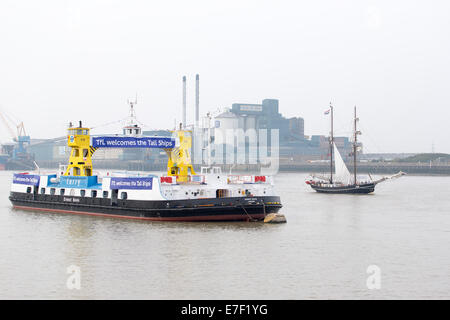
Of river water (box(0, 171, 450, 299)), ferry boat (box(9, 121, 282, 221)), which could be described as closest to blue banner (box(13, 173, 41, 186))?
ferry boat (box(9, 121, 282, 221))

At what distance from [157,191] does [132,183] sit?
2.91 m

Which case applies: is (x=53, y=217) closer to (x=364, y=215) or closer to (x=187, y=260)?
(x=187, y=260)

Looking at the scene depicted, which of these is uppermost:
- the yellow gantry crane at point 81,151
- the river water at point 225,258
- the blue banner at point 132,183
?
the yellow gantry crane at point 81,151

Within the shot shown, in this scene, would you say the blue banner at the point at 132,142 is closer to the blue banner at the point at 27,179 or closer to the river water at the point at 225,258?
the river water at the point at 225,258

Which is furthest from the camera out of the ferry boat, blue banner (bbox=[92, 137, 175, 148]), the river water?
blue banner (bbox=[92, 137, 175, 148])

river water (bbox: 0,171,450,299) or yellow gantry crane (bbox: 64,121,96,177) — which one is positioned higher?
yellow gantry crane (bbox: 64,121,96,177)

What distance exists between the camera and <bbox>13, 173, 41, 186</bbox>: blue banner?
5525 cm

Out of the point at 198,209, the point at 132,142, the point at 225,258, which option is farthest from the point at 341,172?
the point at 225,258

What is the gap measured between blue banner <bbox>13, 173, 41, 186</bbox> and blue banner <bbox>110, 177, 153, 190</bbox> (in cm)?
1249

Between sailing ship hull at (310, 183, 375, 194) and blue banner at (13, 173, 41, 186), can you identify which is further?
sailing ship hull at (310, 183, 375, 194)

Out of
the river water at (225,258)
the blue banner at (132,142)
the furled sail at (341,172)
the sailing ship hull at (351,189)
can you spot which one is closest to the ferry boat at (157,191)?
the blue banner at (132,142)

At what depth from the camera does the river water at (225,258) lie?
79.3 ft

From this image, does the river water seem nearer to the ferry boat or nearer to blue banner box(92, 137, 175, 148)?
the ferry boat
